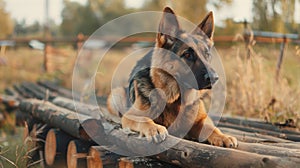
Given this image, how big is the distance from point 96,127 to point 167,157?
1.03 metres

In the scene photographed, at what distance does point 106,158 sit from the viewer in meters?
3.96

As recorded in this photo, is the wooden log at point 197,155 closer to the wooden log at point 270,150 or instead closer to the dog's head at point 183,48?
the wooden log at point 270,150

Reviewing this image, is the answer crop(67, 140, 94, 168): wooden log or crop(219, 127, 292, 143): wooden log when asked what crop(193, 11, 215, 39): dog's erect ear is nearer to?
crop(219, 127, 292, 143): wooden log

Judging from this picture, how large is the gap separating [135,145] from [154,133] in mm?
208

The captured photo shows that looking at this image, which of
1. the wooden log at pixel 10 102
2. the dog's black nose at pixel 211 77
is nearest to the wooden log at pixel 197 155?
the dog's black nose at pixel 211 77

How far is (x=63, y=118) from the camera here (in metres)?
5.07

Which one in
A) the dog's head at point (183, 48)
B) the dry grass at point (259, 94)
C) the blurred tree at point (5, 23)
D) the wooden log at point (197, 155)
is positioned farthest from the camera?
the blurred tree at point (5, 23)

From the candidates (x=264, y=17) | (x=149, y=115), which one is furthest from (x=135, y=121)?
(x=264, y=17)

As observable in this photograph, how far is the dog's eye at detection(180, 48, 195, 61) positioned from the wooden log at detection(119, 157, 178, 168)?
1120mm

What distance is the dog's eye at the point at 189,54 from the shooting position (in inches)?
167

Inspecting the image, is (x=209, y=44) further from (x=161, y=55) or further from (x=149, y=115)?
(x=149, y=115)

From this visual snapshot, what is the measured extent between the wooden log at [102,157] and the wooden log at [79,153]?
364mm

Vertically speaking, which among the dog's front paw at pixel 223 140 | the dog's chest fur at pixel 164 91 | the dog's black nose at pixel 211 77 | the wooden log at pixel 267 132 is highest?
the dog's black nose at pixel 211 77

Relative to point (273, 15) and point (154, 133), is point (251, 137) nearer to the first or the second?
point (154, 133)
